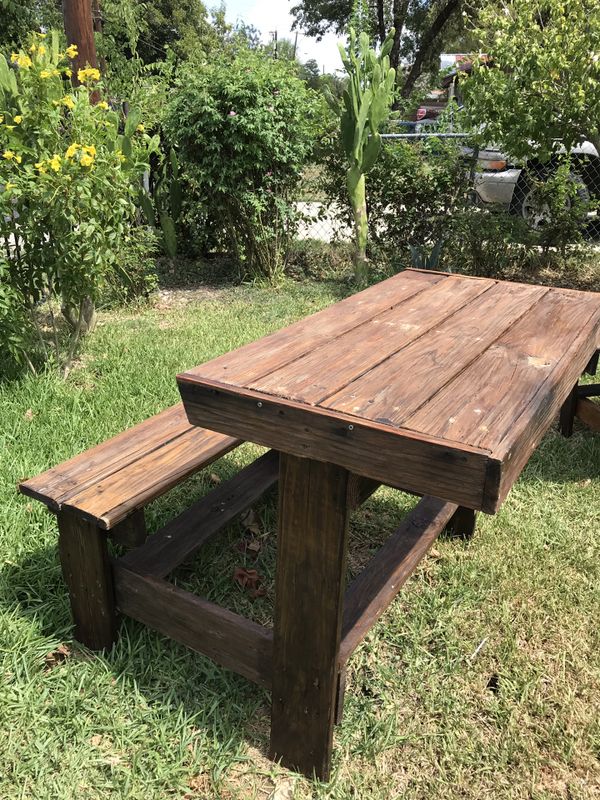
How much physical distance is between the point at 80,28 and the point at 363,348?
4.64 meters

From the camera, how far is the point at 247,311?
5465mm

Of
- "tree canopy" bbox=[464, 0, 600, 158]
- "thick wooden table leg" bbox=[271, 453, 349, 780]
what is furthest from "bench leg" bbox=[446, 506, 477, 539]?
"tree canopy" bbox=[464, 0, 600, 158]

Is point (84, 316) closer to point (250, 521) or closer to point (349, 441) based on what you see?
point (250, 521)

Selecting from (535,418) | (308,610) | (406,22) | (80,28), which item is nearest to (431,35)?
(406,22)

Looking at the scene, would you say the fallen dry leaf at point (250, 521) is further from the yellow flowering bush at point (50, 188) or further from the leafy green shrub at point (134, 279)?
the leafy green shrub at point (134, 279)

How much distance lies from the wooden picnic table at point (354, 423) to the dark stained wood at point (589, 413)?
4.49 feet

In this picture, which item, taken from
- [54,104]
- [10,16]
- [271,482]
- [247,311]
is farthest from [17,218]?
[10,16]

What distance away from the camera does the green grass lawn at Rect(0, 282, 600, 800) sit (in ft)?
5.33

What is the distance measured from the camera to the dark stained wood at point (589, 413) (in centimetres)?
317

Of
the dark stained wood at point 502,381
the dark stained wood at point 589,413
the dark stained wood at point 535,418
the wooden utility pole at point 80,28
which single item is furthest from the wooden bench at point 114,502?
the wooden utility pole at point 80,28

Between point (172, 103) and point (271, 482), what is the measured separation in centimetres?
460

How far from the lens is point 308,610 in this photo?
4.79 ft

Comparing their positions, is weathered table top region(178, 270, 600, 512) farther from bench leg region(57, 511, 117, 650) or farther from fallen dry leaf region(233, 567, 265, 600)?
fallen dry leaf region(233, 567, 265, 600)

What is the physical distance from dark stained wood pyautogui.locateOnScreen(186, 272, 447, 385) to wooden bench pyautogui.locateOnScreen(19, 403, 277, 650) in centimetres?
55
